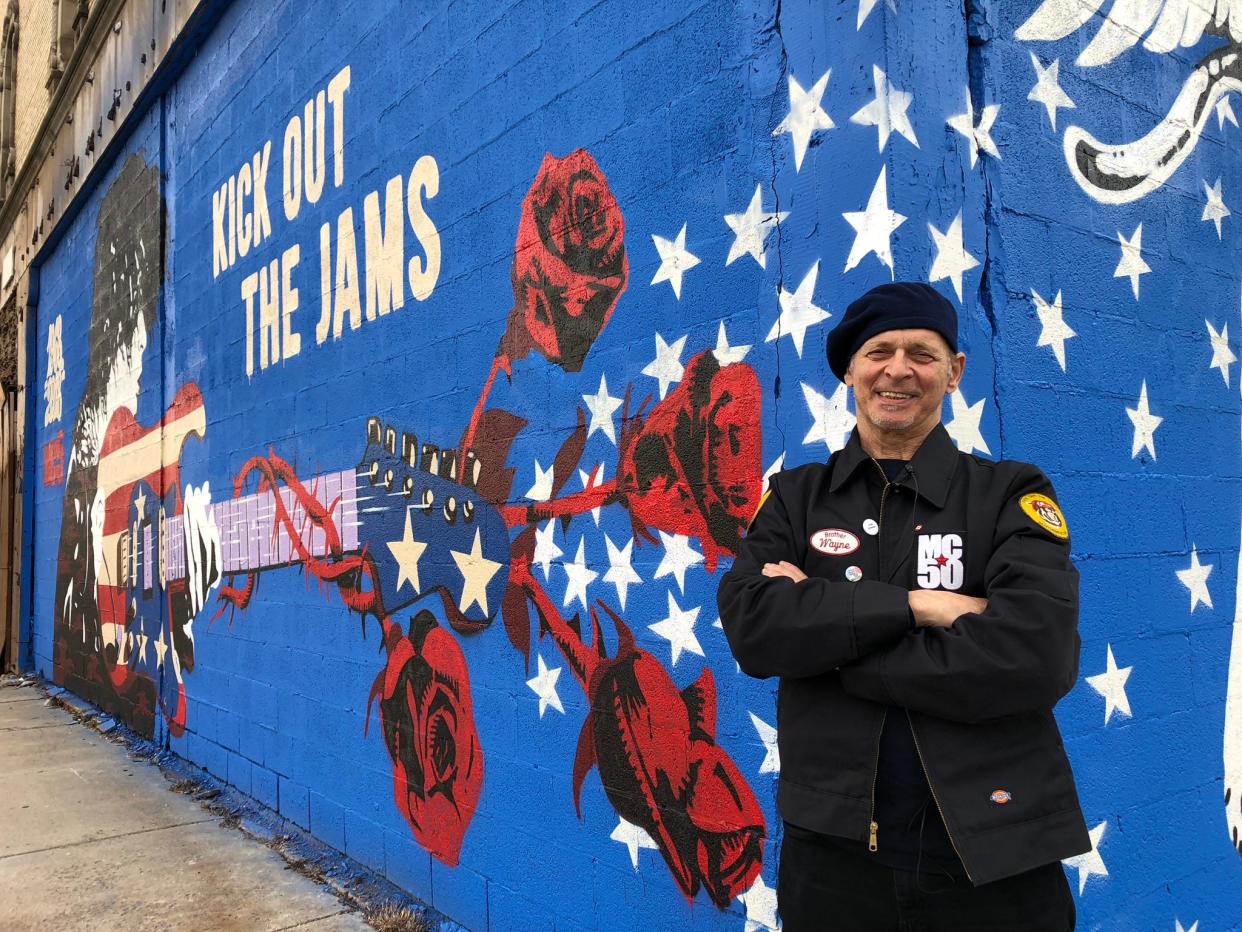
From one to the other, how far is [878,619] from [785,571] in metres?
0.21

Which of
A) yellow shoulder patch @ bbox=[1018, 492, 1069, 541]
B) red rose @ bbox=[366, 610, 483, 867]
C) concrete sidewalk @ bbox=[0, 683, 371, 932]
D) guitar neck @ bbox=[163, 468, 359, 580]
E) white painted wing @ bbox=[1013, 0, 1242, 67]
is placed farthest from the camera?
guitar neck @ bbox=[163, 468, 359, 580]

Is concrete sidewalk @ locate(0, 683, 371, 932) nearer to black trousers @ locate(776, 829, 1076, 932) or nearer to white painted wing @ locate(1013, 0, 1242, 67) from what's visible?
black trousers @ locate(776, 829, 1076, 932)

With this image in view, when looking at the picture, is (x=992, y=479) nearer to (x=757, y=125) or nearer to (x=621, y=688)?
(x=757, y=125)

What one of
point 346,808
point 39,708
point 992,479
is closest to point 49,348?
point 39,708

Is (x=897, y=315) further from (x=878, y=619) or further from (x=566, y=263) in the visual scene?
(x=566, y=263)

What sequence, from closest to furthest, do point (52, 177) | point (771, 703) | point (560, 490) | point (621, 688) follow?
point (771, 703) < point (621, 688) < point (560, 490) < point (52, 177)

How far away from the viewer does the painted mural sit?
2.57 meters

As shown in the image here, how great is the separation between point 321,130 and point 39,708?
269 inches

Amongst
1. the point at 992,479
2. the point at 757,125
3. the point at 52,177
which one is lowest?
the point at 992,479

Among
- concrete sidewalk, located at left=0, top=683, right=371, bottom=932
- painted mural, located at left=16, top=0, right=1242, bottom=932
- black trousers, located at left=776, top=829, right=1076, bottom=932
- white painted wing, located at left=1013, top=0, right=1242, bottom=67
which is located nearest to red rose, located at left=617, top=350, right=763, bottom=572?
painted mural, located at left=16, top=0, right=1242, bottom=932

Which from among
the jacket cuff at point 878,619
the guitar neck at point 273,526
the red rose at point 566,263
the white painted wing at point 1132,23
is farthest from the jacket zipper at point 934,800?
the guitar neck at point 273,526

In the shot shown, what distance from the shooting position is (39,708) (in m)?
9.13

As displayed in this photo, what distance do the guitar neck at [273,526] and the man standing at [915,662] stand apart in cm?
304

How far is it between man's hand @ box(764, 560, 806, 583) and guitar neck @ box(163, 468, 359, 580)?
3017 mm
